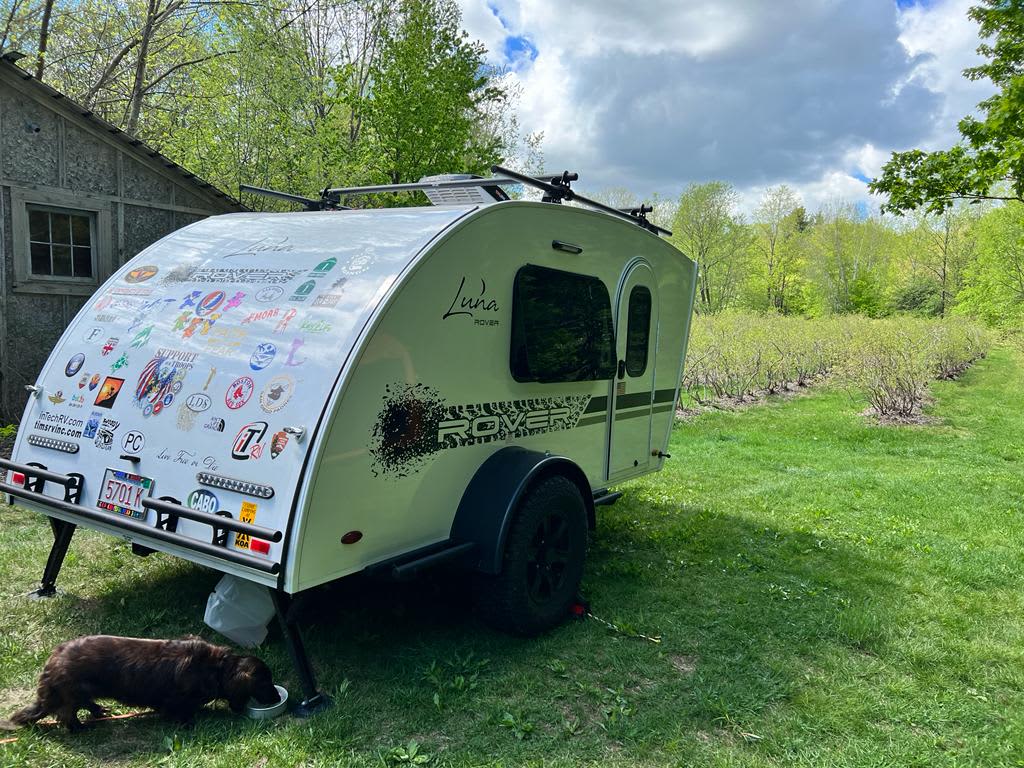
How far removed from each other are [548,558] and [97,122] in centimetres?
784

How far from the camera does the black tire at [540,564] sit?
3893 millimetres

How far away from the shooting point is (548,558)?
421 centimetres

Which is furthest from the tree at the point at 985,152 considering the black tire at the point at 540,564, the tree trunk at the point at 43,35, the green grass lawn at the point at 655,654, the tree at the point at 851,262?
the tree at the point at 851,262

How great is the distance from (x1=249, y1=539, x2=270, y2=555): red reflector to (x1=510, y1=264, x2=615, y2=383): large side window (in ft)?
5.64

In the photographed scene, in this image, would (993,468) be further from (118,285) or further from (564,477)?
(118,285)

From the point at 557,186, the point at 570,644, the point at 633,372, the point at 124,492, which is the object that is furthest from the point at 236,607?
the point at 633,372

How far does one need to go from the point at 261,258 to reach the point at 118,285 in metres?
1.09

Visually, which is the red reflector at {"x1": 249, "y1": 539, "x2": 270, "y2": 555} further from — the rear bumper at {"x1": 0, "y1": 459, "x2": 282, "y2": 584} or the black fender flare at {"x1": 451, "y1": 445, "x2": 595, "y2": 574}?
the black fender flare at {"x1": 451, "y1": 445, "x2": 595, "y2": 574}

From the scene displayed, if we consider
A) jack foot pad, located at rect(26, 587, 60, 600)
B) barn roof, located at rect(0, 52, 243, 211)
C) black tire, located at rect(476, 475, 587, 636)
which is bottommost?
jack foot pad, located at rect(26, 587, 60, 600)

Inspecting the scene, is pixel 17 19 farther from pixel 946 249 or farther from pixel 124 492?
pixel 946 249

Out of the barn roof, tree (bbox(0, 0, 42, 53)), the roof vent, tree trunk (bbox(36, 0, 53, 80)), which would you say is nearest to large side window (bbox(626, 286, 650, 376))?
the roof vent

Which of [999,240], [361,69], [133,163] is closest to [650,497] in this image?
[133,163]

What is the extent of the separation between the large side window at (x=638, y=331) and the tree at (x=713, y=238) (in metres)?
36.0

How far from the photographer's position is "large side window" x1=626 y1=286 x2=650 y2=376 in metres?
5.43
